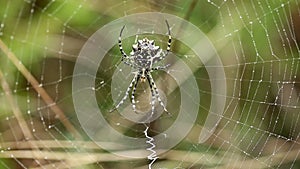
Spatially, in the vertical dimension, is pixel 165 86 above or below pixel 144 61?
below

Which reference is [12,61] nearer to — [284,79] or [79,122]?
[79,122]

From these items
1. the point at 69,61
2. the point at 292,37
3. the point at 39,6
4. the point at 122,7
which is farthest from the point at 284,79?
the point at 39,6

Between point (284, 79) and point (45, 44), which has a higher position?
point (45, 44)
